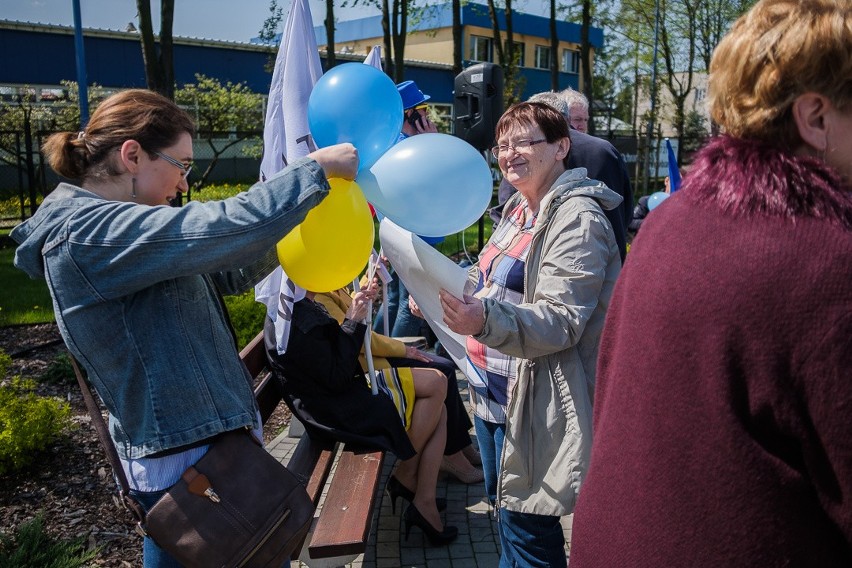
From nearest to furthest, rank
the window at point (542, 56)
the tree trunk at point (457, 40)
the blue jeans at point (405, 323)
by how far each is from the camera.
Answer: the blue jeans at point (405, 323) < the tree trunk at point (457, 40) < the window at point (542, 56)

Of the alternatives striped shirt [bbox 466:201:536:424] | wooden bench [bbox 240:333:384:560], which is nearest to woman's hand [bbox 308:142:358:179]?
striped shirt [bbox 466:201:536:424]

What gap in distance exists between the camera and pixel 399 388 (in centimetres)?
377

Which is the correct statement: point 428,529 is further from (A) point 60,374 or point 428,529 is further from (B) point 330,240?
(A) point 60,374

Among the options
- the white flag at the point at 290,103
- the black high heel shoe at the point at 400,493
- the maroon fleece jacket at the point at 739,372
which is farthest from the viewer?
the black high heel shoe at the point at 400,493

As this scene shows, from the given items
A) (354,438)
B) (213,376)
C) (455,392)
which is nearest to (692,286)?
(213,376)

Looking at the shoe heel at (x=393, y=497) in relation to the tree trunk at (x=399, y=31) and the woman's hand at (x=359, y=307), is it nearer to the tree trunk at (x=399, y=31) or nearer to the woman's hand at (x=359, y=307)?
the woman's hand at (x=359, y=307)

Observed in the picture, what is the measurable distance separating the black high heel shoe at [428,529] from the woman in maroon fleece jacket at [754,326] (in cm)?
244

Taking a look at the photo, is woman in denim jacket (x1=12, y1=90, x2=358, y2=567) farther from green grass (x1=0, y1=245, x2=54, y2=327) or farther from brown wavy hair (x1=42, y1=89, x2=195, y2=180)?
green grass (x1=0, y1=245, x2=54, y2=327)

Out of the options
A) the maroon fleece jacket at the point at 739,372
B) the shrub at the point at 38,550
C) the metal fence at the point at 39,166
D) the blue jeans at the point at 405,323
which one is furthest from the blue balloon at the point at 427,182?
→ the blue jeans at the point at 405,323

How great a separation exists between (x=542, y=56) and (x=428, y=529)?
4372 centimetres

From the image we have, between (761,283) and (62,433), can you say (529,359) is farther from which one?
(62,433)

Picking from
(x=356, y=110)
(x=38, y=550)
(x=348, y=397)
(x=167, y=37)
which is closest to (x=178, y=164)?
(x=356, y=110)

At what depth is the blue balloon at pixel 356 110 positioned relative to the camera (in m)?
2.63

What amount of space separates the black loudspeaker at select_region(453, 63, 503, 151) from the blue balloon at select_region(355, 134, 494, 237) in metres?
5.02
